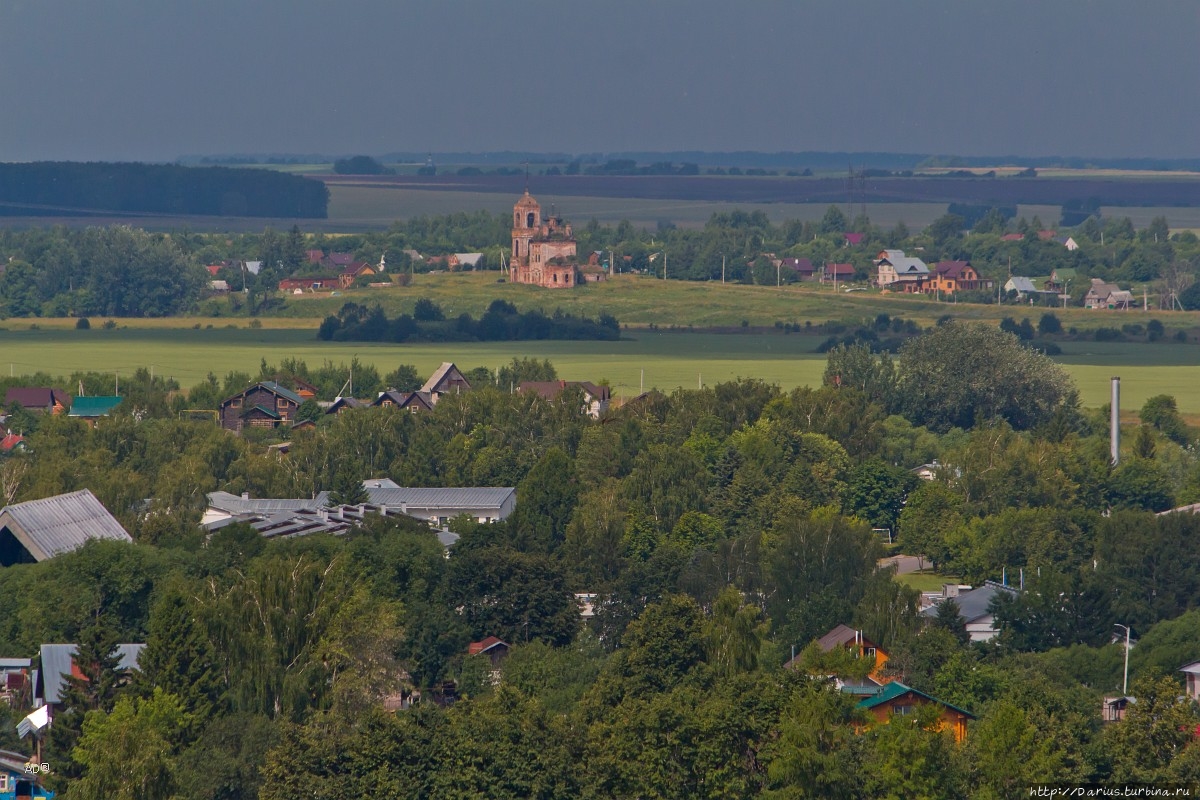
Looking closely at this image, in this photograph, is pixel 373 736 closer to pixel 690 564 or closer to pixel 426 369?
pixel 690 564

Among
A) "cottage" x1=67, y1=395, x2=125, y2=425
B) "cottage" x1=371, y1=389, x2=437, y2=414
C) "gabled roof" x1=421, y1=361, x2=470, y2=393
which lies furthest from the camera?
"gabled roof" x1=421, y1=361, x2=470, y2=393

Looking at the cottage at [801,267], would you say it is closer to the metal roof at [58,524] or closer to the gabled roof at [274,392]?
the gabled roof at [274,392]

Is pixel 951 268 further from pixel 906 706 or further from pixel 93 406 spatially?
pixel 906 706

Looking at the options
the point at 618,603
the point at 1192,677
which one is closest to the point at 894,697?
the point at 1192,677

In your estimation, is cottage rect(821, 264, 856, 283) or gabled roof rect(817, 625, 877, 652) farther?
cottage rect(821, 264, 856, 283)

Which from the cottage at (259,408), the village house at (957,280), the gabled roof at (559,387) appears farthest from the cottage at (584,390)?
the village house at (957,280)

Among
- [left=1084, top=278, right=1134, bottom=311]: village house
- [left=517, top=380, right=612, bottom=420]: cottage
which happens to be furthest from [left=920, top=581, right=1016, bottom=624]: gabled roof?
[left=1084, top=278, right=1134, bottom=311]: village house

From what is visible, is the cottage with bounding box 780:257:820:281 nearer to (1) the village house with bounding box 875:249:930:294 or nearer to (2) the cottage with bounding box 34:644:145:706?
(1) the village house with bounding box 875:249:930:294
